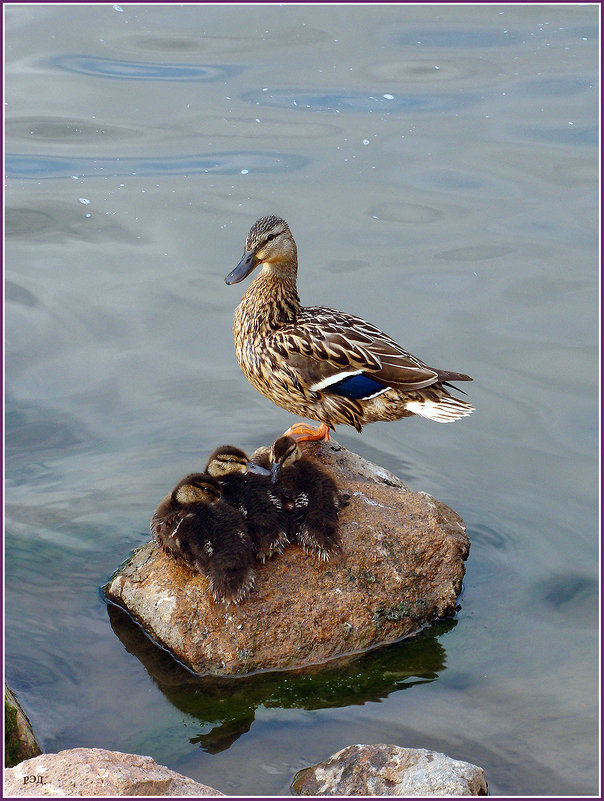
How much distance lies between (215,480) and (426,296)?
152 inches

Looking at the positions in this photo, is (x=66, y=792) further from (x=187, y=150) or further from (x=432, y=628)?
(x=187, y=150)

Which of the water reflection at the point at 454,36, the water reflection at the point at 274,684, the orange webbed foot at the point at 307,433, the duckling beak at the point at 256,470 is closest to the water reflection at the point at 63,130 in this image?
the water reflection at the point at 454,36

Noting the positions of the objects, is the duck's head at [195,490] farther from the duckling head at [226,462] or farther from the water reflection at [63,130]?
the water reflection at [63,130]

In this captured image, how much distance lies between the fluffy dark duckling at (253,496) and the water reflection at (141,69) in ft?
23.1

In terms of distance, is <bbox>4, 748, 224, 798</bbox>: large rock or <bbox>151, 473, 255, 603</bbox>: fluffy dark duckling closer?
<bbox>4, 748, 224, 798</bbox>: large rock

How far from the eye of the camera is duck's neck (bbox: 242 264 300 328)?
19.5 feet

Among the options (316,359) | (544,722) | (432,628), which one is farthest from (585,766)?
(316,359)

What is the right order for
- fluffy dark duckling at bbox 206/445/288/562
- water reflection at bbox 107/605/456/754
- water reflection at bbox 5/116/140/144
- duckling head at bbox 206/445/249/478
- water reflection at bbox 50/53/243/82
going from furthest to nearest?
Result: water reflection at bbox 50/53/243/82 → water reflection at bbox 5/116/140/144 → duckling head at bbox 206/445/249/478 → fluffy dark duckling at bbox 206/445/288/562 → water reflection at bbox 107/605/456/754

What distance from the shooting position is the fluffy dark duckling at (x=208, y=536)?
14.9 ft

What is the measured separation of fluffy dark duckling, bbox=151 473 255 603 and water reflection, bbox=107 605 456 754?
1.37ft

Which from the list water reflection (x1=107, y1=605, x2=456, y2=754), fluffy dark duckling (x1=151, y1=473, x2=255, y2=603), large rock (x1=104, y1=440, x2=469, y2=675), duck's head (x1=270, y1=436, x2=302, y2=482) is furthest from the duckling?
water reflection (x1=107, y1=605, x2=456, y2=754)

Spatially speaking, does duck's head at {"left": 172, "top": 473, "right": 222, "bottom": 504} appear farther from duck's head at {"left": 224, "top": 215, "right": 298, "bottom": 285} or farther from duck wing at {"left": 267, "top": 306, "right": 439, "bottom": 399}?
duck's head at {"left": 224, "top": 215, "right": 298, "bottom": 285}

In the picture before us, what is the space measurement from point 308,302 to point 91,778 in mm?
5152

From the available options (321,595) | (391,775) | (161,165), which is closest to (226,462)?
(321,595)
